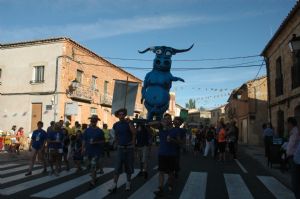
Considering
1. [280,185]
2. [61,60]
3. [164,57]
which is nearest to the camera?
[280,185]

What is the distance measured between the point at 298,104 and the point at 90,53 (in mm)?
17374

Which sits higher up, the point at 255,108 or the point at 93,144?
the point at 255,108

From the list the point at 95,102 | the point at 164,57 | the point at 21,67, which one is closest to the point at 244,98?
the point at 95,102

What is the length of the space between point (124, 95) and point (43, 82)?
53.7ft

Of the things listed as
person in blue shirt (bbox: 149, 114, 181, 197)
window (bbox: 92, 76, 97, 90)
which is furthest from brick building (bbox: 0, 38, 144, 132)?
person in blue shirt (bbox: 149, 114, 181, 197)

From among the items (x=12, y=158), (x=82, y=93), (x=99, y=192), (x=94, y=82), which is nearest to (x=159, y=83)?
(x=99, y=192)

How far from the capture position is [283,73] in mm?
22031

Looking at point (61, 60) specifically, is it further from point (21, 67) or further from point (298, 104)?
point (298, 104)

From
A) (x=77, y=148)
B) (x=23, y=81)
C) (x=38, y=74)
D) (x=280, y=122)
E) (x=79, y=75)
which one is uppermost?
(x=79, y=75)

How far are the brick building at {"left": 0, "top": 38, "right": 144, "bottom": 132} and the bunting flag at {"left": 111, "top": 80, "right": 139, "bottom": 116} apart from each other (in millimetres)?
14337

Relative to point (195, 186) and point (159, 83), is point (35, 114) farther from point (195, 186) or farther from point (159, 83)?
point (195, 186)

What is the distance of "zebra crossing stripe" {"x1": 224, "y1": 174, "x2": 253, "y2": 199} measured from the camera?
804cm

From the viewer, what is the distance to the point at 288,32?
2038 cm

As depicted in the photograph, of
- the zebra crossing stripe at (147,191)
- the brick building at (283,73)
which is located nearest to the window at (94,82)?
the brick building at (283,73)
